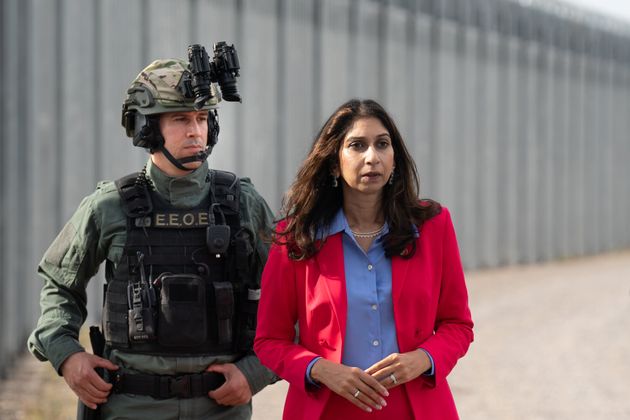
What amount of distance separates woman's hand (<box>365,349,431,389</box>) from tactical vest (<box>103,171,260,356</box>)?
624 mm

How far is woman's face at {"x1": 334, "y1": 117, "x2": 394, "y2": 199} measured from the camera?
2703mm

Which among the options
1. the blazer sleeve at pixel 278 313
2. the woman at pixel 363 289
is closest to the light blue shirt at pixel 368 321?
the woman at pixel 363 289

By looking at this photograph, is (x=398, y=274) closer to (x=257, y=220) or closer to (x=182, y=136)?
(x=257, y=220)

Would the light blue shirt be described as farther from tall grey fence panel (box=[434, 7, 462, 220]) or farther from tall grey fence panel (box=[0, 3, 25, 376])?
tall grey fence panel (box=[434, 7, 462, 220])

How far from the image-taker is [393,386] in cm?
259

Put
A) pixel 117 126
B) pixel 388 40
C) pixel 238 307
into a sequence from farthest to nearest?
pixel 388 40
pixel 117 126
pixel 238 307

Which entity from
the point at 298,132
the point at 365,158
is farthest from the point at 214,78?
the point at 298,132

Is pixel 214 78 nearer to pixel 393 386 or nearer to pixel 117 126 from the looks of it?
pixel 393 386

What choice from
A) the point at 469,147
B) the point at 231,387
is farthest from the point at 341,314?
the point at 469,147

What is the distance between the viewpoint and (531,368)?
26.2ft

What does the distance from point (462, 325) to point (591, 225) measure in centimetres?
1875

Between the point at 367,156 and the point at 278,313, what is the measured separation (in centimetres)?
47

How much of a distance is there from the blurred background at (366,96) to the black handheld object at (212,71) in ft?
15.0

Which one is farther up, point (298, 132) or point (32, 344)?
point (298, 132)
